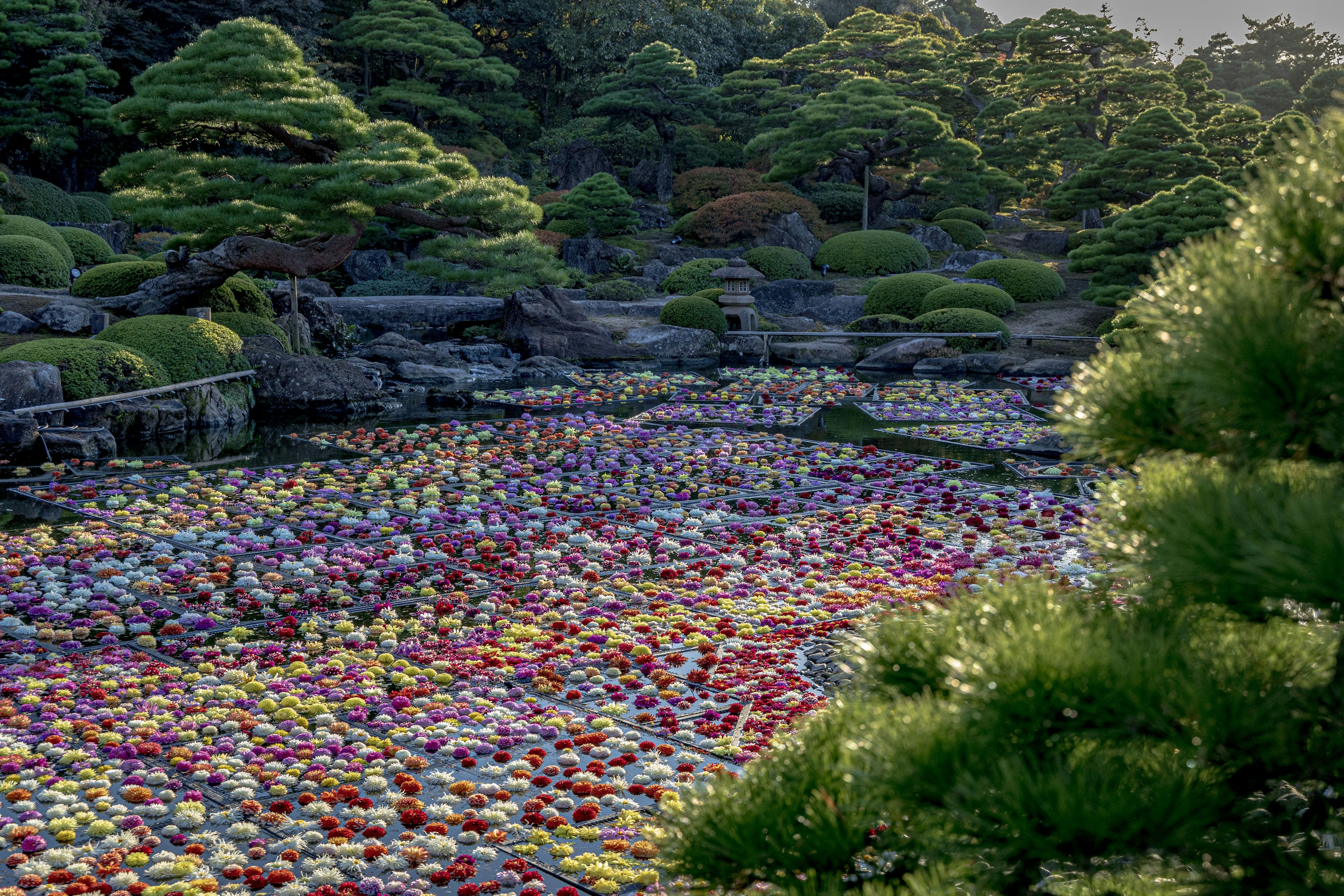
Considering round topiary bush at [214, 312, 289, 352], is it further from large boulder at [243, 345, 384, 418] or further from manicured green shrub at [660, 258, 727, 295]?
manicured green shrub at [660, 258, 727, 295]

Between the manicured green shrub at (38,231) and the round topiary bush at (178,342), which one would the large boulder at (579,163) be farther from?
the round topiary bush at (178,342)

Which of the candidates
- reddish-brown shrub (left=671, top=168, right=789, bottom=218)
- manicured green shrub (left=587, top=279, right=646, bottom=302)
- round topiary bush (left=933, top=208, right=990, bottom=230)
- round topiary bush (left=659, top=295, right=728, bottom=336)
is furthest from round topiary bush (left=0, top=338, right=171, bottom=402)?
round topiary bush (left=933, top=208, right=990, bottom=230)

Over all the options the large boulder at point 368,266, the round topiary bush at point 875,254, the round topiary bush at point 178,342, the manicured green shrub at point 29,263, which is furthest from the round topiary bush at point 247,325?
the round topiary bush at point 875,254

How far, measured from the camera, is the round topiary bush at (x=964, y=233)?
31750 mm

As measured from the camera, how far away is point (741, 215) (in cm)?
3023

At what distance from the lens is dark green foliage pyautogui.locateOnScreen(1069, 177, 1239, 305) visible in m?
19.7

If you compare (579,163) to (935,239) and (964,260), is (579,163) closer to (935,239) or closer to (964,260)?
(935,239)

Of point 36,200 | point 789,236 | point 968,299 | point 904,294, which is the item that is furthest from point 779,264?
point 36,200

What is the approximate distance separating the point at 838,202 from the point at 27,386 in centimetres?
2626

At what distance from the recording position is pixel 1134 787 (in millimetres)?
1393

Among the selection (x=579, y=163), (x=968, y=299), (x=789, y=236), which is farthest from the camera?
(x=579, y=163)

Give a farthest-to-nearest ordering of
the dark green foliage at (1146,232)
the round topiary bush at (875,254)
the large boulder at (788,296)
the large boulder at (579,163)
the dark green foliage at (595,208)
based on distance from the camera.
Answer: the large boulder at (579,163)
the dark green foliage at (595,208)
the round topiary bush at (875,254)
the large boulder at (788,296)
the dark green foliage at (1146,232)

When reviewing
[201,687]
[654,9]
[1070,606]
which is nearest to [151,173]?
[201,687]

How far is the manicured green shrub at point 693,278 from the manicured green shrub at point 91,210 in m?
13.5
